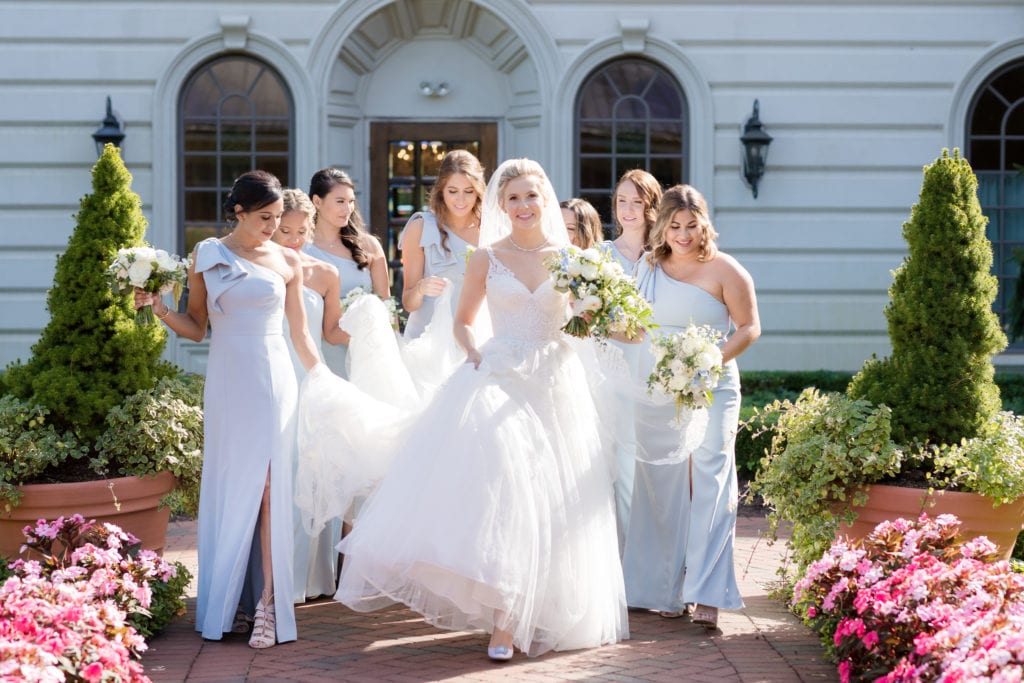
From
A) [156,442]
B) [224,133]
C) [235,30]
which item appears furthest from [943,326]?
[224,133]

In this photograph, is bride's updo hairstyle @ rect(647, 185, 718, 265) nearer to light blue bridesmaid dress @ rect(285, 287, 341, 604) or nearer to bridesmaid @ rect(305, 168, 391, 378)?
bridesmaid @ rect(305, 168, 391, 378)

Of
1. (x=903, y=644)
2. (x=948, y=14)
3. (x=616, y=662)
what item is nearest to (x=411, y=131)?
(x=948, y=14)

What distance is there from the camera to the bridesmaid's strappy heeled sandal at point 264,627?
5843 millimetres

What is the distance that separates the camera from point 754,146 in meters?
13.1

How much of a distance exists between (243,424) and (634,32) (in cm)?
849

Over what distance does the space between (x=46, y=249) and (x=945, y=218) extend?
383 inches

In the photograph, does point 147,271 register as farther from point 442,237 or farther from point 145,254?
point 442,237

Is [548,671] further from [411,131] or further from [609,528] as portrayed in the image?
[411,131]

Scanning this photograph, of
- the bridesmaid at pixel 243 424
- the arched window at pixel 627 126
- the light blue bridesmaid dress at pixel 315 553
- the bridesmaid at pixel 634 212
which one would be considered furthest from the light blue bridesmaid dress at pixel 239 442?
the arched window at pixel 627 126

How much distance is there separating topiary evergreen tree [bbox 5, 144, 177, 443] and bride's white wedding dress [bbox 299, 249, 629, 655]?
1539 mm

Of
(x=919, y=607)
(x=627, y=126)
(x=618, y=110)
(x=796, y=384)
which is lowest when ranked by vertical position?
(x=919, y=607)

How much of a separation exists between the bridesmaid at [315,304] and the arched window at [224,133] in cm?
668

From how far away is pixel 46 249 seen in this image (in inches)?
524

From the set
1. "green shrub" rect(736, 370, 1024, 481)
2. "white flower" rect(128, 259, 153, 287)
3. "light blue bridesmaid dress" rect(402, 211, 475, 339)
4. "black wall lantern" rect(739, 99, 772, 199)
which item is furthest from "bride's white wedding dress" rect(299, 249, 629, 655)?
"black wall lantern" rect(739, 99, 772, 199)
